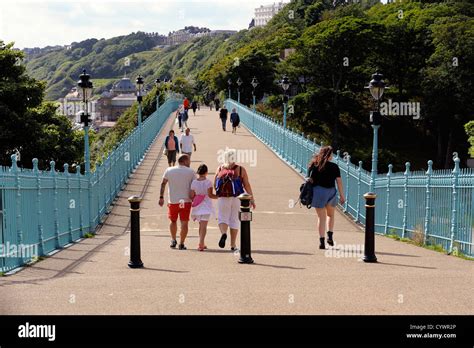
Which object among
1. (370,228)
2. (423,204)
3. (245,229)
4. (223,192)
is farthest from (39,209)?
(423,204)

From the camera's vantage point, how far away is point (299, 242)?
1335 centimetres

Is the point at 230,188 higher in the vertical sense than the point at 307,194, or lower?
higher

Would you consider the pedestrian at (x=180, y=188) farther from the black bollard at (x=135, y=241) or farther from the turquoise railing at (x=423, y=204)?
the turquoise railing at (x=423, y=204)

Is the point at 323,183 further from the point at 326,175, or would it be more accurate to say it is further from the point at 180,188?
the point at 180,188

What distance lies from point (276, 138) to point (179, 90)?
8826 cm

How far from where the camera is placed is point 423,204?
13.7m

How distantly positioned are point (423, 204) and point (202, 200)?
15.2 feet

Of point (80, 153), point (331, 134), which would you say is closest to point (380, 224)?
point (80, 153)

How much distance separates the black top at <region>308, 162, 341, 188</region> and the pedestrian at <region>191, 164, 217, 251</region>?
1.72m

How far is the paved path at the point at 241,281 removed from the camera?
666 cm

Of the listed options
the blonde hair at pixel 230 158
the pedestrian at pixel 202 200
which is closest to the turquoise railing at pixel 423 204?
the blonde hair at pixel 230 158

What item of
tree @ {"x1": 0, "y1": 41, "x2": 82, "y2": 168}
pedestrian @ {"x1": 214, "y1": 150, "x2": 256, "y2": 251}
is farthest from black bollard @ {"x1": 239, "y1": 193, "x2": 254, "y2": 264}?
tree @ {"x1": 0, "y1": 41, "x2": 82, "y2": 168}
